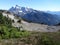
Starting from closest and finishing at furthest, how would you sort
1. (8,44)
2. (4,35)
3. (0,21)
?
(8,44) → (4,35) → (0,21)

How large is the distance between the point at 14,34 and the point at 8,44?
342 inches

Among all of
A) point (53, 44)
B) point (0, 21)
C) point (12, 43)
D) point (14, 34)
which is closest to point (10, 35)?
point (14, 34)

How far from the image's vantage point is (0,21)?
153 feet

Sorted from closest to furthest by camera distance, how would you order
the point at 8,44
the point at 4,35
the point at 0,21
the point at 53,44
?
the point at 53,44, the point at 8,44, the point at 4,35, the point at 0,21

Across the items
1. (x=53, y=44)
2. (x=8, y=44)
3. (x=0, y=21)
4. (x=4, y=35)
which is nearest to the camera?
(x=53, y=44)

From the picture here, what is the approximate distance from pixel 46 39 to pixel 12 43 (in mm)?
3302

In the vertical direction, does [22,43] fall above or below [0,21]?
above

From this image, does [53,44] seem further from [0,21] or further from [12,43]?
[0,21]

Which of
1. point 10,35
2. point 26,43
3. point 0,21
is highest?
point 26,43

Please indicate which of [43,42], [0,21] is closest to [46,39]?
[43,42]

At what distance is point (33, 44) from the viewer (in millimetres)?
17328

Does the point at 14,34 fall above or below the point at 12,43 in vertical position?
below

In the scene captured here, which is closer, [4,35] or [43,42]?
[43,42]

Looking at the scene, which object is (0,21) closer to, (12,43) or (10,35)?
(10,35)
